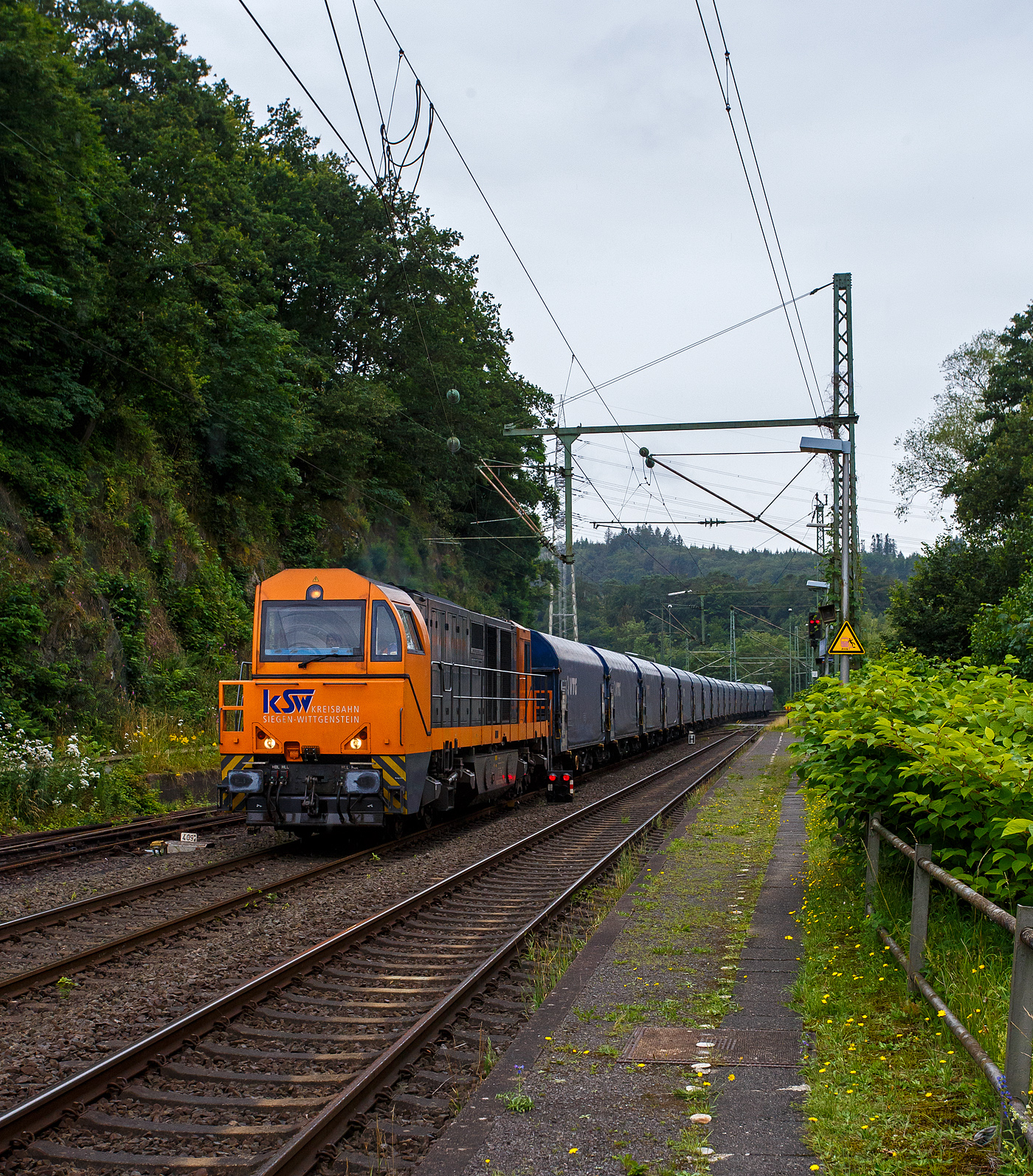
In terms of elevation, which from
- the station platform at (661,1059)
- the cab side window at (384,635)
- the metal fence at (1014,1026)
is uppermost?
the cab side window at (384,635)

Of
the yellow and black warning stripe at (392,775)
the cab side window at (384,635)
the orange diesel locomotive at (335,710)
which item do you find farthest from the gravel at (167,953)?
the cab side window at (384,635)

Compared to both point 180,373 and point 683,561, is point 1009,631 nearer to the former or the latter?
point 180,373

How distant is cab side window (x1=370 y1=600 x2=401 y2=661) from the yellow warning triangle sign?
893 centimetres

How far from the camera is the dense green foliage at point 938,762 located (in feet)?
19.2

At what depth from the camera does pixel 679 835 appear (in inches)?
595

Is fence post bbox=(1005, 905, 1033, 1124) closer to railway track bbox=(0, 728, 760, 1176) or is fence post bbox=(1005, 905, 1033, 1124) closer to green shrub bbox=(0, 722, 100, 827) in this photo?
railway track bbox=(0, 728, 760, 1176)

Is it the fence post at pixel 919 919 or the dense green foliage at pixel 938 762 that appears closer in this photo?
the dense green foliage at pixel 938 762

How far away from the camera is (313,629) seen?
13641mm

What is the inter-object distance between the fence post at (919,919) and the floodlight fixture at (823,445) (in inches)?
561

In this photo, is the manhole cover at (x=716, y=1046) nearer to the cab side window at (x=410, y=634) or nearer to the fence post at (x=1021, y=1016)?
the fence post at (x=1021, y=1016)

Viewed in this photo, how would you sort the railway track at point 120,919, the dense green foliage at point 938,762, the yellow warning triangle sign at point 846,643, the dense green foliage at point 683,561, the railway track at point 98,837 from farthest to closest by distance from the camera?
the dense green foliage at point 683,561 → the yellow warning triangle sign at point 846,643 → the railway track at point 98,837 → the railway track at point 120,919 → the dense green foliage at point 938,762

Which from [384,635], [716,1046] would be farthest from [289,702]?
[716,1046]

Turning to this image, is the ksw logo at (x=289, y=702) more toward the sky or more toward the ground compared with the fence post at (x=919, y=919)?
more toward the sky

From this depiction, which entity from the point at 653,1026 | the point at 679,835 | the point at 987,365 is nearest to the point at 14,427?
the point at 679,835
